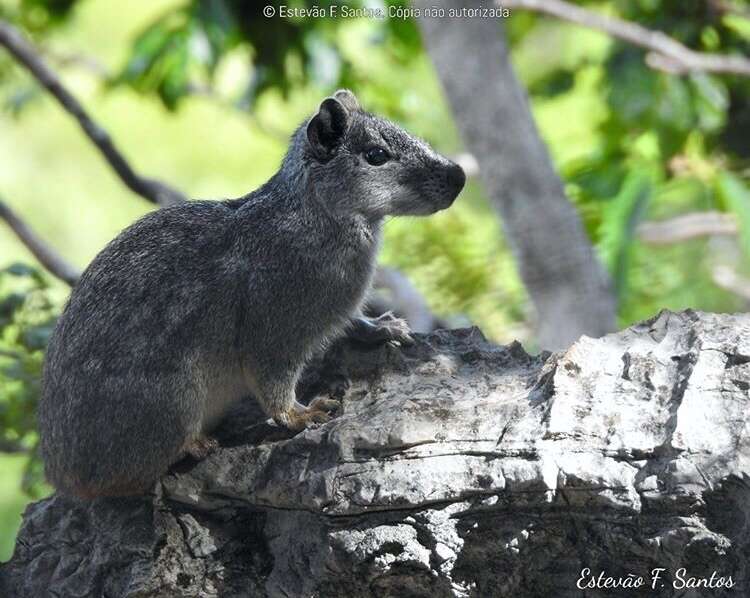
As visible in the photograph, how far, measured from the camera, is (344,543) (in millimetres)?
3771

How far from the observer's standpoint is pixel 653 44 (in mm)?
7207

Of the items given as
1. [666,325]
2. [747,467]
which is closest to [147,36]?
[666,325]

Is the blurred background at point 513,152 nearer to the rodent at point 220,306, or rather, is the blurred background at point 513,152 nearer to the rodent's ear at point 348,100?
the rodent's ear at point 348,100

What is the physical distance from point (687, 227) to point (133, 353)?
5125mm

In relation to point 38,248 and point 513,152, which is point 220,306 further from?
point 38,248

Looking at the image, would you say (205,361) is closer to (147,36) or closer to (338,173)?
(338,173)

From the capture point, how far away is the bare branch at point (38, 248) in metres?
7.52

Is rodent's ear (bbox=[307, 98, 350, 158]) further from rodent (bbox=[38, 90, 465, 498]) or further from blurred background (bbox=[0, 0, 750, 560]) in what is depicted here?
blurred background (bbox=[0, 0, 750, 560])

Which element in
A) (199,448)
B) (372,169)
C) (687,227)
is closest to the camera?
(199,448)

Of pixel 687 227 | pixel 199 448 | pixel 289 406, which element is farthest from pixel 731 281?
pixel 199 448

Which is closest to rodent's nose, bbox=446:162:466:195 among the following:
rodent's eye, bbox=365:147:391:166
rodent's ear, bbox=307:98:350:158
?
rodent's eye, bbox=365:147:391:166

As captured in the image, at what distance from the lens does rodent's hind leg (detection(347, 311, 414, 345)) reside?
453 cm

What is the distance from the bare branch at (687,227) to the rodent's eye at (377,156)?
3.34 m

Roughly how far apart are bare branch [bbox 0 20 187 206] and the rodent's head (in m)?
2.94
